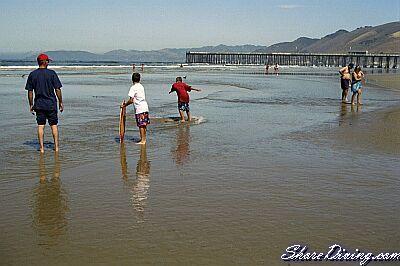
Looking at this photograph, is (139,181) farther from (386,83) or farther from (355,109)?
(386,83)

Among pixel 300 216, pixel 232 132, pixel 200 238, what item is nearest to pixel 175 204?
pixel 200 238

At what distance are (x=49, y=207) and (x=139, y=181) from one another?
1475 mm

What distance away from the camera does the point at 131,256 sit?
4.04m

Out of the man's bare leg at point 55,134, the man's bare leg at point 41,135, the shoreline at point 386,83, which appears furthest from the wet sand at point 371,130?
the shoreline at point 386,83

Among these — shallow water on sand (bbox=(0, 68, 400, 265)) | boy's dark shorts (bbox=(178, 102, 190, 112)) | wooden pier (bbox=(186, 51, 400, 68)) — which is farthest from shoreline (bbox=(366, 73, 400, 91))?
wooden pier (bbox=(186, 51, 400, 68))

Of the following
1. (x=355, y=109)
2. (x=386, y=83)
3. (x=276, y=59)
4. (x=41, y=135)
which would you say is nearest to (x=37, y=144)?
(x=41, y=135)

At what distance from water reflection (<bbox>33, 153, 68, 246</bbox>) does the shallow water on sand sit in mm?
13

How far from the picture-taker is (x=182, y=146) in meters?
9.26

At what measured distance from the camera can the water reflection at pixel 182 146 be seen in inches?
316

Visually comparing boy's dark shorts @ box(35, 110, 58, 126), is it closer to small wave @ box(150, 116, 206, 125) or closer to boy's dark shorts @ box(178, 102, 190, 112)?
small wave @ box(150, 116, 206, 125)

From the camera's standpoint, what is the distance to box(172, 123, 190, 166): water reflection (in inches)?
316

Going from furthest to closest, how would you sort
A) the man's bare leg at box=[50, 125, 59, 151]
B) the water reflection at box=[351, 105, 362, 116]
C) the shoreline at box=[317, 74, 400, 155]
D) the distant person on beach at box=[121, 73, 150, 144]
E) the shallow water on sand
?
1. the water reflection at box=[351, 105, 362, 116]
2. the distant person on beach at box=[121, 73, 150, 144]
3. the shoreline at box=[317, 74, 400, 155]
4. the man's bare leg at box=[50, 125, 59, 151]
5. the shallow water on sand

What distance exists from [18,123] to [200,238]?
959 cm

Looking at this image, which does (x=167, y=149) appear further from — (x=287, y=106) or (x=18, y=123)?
(x=287, y=106)
